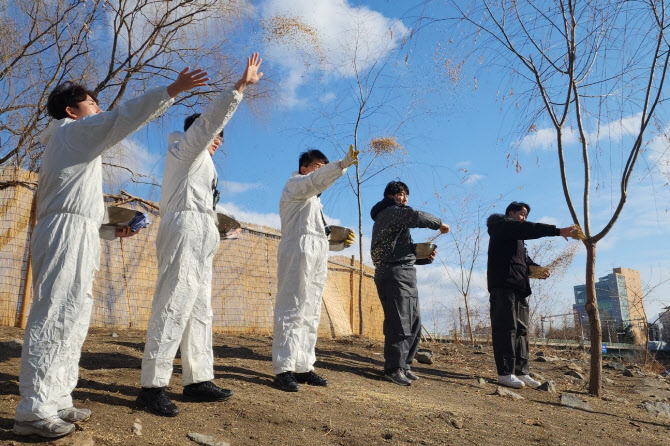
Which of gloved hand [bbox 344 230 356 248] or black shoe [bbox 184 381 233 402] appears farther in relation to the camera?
gloved hand [bbox 344 230 356 248]

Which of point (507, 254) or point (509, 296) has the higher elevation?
point (507, 254)

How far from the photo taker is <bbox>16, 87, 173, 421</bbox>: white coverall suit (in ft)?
7.77

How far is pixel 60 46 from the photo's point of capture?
7520 millimetres

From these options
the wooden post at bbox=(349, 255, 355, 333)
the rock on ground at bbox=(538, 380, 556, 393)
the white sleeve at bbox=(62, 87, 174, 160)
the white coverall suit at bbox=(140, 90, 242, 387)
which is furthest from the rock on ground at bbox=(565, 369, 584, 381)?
the white sleeve at bbox=(62, 87, 174, 160)

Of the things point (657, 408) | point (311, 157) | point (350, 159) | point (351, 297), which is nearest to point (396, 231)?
point (311, 157)

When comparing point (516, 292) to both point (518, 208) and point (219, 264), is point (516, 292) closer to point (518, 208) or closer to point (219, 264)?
point (518, 208)

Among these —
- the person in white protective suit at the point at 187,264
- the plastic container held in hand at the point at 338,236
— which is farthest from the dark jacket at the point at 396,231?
the person in white protective suit at the point at 187,264

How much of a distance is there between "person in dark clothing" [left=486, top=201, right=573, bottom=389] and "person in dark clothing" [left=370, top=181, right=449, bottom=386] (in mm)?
792

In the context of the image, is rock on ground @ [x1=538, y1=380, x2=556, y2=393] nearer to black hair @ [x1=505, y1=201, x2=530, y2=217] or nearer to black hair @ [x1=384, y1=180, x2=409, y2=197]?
black hair @ [x1=505, y1=201, x2=530, y2=217]

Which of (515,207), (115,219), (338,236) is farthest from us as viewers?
(515,207)

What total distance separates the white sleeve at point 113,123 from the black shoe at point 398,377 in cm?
313

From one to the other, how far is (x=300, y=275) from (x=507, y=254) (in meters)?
2.38

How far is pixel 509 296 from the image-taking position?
204 inches

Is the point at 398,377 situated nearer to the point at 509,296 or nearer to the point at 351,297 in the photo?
the point at 509,296
